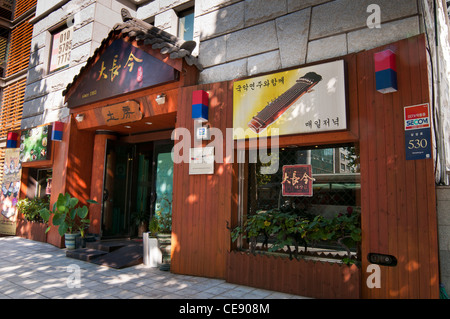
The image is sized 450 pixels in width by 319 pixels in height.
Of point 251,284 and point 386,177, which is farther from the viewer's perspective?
point 251,284

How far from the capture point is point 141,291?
16.0 ft

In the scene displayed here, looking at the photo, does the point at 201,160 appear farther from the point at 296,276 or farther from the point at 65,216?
the point at 65,216

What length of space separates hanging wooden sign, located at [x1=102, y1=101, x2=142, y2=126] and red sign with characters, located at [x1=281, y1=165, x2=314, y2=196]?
386 cm

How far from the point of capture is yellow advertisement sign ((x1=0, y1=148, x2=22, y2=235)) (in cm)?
1081

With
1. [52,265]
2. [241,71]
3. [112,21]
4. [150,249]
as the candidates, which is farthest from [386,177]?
[112,21]

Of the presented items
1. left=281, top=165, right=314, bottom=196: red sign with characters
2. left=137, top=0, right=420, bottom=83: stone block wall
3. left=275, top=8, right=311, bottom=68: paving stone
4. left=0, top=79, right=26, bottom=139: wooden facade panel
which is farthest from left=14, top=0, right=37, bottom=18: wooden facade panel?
left=281, top=165, right=314, bottom=196: red sign with characters

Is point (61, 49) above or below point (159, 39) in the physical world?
above

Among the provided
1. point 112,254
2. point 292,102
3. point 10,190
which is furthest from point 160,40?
point 10,190

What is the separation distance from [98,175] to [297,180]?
20.5 feet

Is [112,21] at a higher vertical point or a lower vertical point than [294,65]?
higher

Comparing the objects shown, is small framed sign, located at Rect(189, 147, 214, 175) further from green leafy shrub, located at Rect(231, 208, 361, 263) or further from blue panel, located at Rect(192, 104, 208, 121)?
green leafy shrub, located at Rect(231, 208, 361, 263)

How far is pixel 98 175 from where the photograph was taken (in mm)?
9094

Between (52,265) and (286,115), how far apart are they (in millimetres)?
5679
